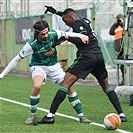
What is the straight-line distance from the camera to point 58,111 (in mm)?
11906

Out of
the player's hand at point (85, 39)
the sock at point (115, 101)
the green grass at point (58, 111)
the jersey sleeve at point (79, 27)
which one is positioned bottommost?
the green grass at point (58, 111)

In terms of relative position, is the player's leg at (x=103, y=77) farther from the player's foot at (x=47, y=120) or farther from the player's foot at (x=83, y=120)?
the player's foot at (x=47, y=120)

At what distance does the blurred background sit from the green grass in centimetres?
450

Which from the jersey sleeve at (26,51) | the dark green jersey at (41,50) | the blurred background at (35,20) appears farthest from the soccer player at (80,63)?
the blurred background at (35,20)

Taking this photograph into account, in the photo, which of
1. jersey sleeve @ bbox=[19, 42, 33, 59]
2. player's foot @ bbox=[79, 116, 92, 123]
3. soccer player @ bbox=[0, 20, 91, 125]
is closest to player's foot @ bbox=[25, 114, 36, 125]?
soccer player @ bbox=[0, 20, 91, 125]

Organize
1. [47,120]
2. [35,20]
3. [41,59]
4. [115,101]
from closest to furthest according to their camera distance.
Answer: [47,120] < [41,59] < [115,101] < [35,20]

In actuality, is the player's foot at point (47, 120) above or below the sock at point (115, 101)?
below

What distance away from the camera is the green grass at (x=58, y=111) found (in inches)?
375

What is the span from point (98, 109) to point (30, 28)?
41.2 ft

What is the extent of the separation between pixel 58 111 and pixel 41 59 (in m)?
1.91

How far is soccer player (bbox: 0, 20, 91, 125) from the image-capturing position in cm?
1005

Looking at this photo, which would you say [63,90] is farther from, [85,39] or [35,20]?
[35,20]

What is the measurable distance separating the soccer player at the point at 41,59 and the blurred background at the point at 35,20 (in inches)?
423

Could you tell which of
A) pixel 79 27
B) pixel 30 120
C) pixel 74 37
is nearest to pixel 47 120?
pixel 30 120
